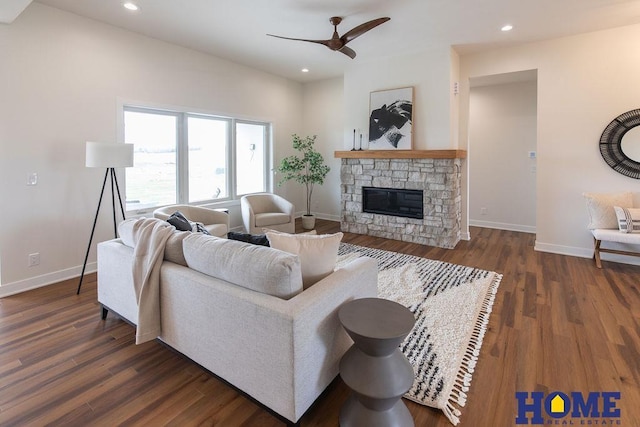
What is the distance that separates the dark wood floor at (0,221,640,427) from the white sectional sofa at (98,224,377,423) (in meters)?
0.16

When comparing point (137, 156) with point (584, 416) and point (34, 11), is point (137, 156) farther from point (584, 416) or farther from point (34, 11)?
point (584, 416)

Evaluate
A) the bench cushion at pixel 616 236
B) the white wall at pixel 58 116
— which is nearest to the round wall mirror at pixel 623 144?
the bench cushion at pixel 616 236

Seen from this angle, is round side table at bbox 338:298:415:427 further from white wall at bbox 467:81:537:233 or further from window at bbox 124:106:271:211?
white wall at bbox 467:81:537:233

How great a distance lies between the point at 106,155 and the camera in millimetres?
3213

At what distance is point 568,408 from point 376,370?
1.13 metres

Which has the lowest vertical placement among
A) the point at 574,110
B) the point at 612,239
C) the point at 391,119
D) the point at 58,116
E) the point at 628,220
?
the point at 612,239

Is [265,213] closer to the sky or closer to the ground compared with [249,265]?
closer to the sky

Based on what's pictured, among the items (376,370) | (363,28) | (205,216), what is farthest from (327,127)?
(376,370)

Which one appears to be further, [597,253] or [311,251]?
[597,253]

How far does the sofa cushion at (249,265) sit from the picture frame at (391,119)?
3823 millimetres

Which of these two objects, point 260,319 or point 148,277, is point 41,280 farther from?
point 260,319

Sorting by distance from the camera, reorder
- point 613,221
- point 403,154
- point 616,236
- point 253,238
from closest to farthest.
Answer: point 253,238
point 616,236
point 613,221
point 403,154

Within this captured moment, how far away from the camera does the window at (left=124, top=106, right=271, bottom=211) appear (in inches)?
169

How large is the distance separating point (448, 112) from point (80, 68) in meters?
4.60
